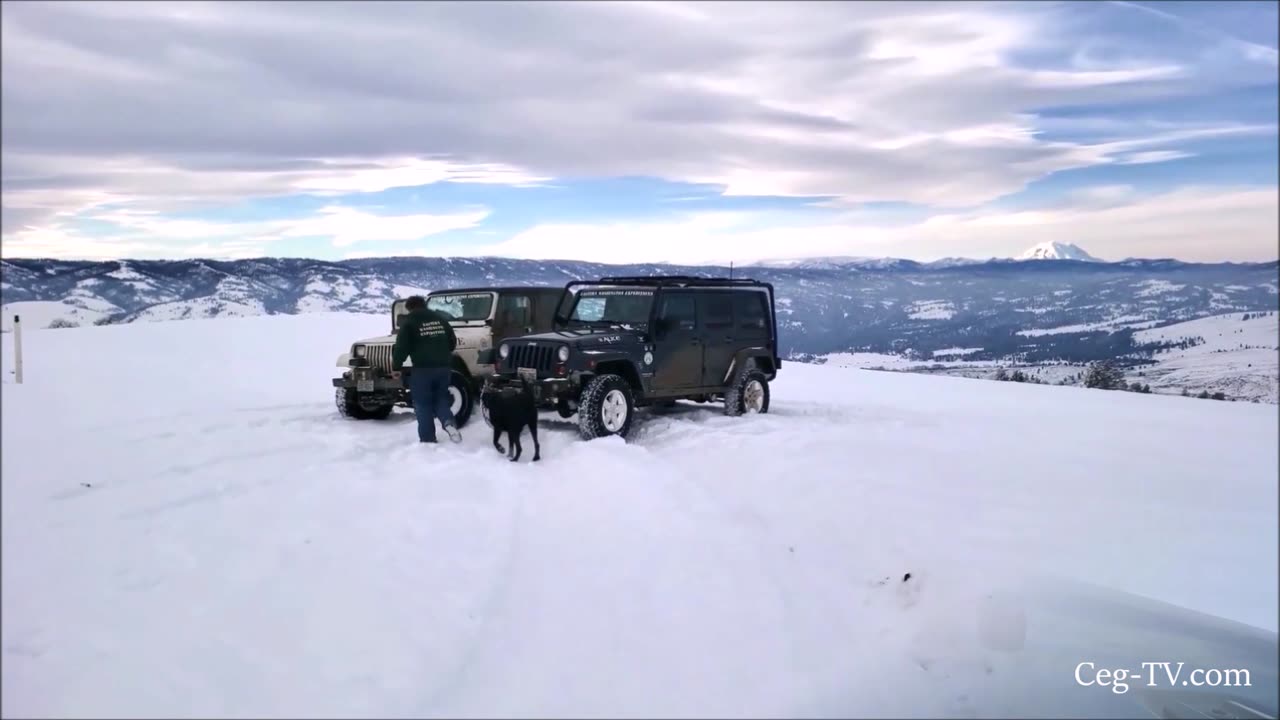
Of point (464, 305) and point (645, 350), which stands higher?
point (464, 305)

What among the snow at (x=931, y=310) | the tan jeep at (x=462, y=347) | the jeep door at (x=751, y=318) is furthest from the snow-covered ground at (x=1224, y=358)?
the snow at (x=931, y=310)

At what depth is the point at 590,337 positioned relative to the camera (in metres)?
11.8

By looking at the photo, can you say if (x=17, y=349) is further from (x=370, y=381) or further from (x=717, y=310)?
(x=717, y=310)

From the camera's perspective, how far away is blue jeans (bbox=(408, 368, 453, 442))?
435 inches

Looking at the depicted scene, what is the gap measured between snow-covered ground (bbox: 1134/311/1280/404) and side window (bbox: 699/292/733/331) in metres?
13.1

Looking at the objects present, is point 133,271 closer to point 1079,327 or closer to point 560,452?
point 1079,327

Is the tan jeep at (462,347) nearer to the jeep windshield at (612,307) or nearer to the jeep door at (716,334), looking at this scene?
the jeep windshield at (612,307)

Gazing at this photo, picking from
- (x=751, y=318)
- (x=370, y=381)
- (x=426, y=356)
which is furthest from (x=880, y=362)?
(x=426, y=356)

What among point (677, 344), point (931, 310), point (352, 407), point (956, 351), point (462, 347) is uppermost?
point (677, 344)

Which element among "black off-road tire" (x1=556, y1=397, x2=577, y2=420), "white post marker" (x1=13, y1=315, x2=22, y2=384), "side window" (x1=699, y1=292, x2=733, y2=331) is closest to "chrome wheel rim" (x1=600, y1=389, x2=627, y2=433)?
"black off-road tire" (x1=556, y1=397, x2=577, y2=420)

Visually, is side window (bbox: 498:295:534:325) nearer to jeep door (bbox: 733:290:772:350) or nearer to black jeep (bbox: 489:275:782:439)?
black jeep (bbox: 489:275:782:439)

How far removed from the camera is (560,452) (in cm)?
1075

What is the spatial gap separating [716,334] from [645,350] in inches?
66.0

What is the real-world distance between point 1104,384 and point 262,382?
2092cm
